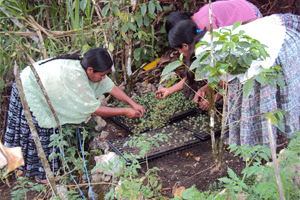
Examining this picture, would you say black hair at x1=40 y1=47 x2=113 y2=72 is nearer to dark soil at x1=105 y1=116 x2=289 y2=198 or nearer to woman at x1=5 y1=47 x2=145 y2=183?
woman at x1=5 y1=47 x2=145 y2=183

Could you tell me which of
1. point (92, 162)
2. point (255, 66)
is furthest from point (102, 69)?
point (255, 66)

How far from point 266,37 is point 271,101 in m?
0.52

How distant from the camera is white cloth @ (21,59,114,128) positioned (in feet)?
7.36

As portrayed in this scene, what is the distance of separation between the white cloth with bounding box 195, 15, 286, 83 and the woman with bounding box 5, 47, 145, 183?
0.97 m

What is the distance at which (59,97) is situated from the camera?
229 centimetres

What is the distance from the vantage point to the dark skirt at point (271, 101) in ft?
6.18

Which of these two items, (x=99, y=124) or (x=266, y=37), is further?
(x=99, y=124)

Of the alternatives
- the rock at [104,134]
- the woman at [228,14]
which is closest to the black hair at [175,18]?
the woman at [228,14]

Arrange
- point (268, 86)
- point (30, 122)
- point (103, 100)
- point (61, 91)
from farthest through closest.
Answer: point (103, 100)
point (61, 91)
point (268, 86)
point (30, 122)

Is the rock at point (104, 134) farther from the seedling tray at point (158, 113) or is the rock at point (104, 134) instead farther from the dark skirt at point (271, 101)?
the dark skirt at point (271, 101)

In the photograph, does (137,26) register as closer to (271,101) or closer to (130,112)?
(130,112)

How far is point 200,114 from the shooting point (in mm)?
2578

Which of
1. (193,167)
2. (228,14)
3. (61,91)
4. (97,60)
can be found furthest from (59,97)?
(228,14)

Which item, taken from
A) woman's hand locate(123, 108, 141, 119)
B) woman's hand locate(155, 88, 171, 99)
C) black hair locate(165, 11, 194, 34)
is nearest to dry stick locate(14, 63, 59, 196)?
woman's hand locate(123, 108, 141, 119)
